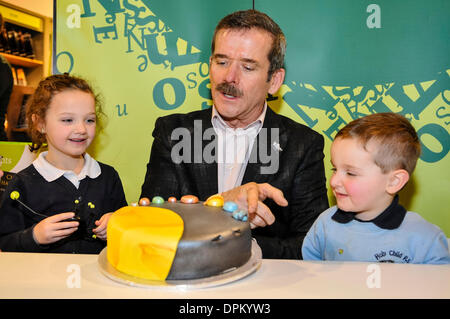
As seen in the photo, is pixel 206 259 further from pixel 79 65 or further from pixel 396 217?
pixel 79 65

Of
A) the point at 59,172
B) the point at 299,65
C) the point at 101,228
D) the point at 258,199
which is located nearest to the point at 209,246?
the point at 258,199

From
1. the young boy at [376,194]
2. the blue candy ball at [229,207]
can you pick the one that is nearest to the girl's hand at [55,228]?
the blue candy ball at [229,207]

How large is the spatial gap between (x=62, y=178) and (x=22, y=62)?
1235mm

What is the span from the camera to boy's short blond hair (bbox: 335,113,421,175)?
4.46ft

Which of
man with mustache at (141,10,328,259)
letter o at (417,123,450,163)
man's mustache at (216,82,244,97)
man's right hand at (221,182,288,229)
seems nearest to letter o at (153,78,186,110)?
man with mustache at (141,10,328,259)

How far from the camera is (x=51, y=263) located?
0.93 m

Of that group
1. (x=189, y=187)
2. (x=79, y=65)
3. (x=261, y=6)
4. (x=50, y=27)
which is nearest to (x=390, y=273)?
(x=189, y=187)

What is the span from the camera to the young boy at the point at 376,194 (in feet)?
4.35

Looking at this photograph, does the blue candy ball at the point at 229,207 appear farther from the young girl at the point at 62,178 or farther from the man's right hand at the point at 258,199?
the young girl at the point at 62,178

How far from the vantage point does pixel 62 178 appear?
181 cm

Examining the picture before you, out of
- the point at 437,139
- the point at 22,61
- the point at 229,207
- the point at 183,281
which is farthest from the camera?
the point at 22,61

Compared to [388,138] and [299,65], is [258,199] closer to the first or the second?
[388,138]

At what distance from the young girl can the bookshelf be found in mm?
736

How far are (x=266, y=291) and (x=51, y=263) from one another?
19.2 inches
